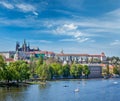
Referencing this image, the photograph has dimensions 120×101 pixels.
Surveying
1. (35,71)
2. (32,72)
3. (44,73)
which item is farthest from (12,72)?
(32,72)

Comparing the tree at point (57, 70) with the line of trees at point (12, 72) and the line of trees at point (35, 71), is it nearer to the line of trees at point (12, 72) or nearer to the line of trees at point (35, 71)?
the line of trees at point (35, 71)

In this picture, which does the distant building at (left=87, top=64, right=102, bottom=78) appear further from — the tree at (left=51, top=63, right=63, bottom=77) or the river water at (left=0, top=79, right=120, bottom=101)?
the river water at (left=0, top=79, right=120, bottom=101)

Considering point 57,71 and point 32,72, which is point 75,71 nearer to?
point 57,71

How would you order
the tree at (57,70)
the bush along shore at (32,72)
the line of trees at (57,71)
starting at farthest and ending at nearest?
the tree at (57,70), the line of trees at (57,71), the bush along shore at (32,72)

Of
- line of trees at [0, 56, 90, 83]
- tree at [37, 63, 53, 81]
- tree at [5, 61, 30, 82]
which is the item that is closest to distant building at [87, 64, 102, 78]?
line of trees at [0, 56, 90, 83]

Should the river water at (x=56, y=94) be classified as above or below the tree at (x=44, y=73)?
below

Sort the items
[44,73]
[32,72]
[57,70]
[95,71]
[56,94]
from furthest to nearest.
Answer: [95,71] → [57,70] → [32,72] → [44,73] → [56,94]

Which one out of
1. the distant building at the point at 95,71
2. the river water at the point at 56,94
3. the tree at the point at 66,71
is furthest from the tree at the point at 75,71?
the river water at the point at 56,94

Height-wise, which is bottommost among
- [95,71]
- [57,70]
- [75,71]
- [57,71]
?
[95,71]

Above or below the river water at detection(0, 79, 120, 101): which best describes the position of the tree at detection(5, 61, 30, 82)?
above

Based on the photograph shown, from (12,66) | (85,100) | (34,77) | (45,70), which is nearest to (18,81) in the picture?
(12,66)

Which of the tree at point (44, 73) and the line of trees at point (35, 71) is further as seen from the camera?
the tree at point (44, 73)

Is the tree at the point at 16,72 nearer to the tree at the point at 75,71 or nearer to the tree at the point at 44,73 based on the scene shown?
the tree at the point at 44,73

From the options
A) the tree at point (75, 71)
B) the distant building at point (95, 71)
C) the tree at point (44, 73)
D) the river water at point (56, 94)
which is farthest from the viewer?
the distant building at point (95, 71)
